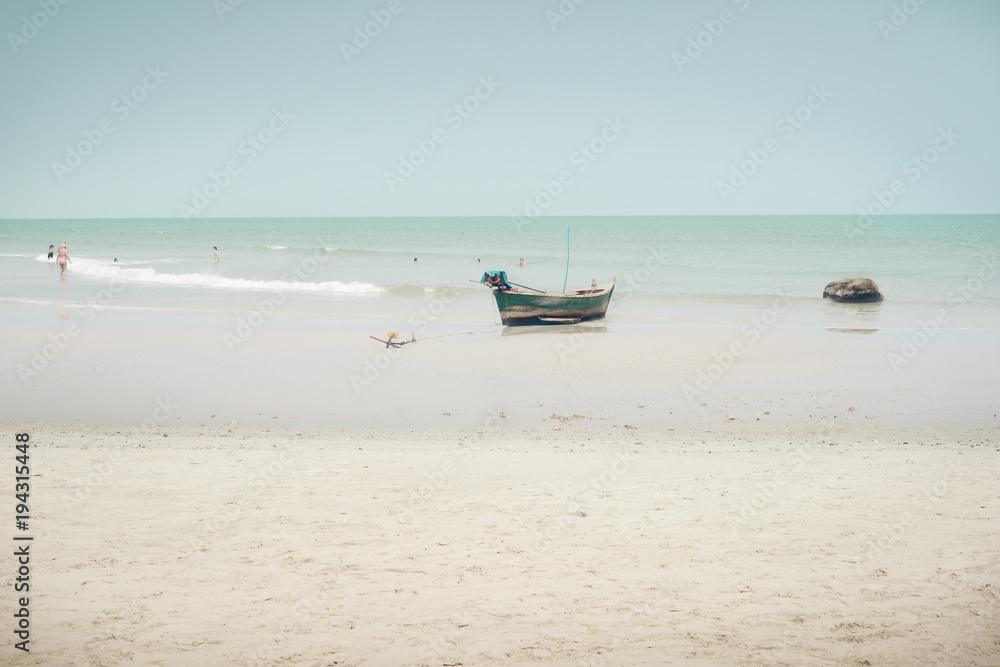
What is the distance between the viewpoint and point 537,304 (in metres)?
20.2

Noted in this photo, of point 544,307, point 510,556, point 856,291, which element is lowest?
point 510,556

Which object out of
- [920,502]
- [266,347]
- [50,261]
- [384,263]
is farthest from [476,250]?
[920,502]

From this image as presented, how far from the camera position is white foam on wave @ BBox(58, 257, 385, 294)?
100 ft

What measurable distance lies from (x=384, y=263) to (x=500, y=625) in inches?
1669

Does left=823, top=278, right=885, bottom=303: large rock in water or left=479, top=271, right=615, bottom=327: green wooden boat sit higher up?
left=823, top=278, right=885, bottom=303: large rock in water

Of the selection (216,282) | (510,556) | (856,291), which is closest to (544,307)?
(856,291)

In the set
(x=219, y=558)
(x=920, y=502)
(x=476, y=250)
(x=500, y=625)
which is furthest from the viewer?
(x=476, y=250)

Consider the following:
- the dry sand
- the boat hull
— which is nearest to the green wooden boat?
the boat hull

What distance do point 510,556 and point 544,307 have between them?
50.4 feet

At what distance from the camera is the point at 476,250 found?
197 ft

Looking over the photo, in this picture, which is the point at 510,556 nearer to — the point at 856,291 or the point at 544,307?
the point at 544,307

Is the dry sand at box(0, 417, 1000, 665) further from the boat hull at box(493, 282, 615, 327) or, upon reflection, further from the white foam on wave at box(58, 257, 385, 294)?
the white foam on wave at box(58, 257, 385, 294)

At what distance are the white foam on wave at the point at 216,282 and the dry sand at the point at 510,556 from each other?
896 inches

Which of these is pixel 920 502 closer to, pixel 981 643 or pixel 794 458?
pixel 794 458
